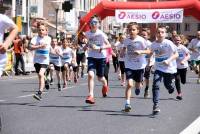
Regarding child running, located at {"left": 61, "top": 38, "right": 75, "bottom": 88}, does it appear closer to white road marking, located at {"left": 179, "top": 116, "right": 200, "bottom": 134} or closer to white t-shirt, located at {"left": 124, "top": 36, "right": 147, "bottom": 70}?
white t-shirt, located at {"left": 124, "top": 36, "right": 147, "bottom": 70}

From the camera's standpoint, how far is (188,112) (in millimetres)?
12328

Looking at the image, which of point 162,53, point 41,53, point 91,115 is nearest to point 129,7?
point 41,53

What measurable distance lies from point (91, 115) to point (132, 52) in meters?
1.79

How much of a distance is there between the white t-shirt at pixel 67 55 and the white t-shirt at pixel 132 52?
891 cm

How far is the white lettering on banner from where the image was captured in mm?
28281

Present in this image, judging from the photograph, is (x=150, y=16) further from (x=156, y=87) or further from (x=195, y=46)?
(x=156, y=87)

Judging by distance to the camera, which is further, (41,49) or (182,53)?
(182,53)

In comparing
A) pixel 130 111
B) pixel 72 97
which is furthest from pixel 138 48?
pixel 72 97

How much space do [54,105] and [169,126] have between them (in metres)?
3.84

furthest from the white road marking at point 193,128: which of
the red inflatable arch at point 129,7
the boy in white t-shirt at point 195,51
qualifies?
the red inflatable arch at point 129,7

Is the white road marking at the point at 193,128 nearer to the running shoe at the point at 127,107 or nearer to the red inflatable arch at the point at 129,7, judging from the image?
the running shoe at the point at 127,107

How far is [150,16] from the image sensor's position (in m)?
28.8

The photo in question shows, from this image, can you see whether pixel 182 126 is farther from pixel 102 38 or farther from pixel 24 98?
pixel 24 98

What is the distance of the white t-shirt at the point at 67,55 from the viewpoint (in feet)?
71.3
